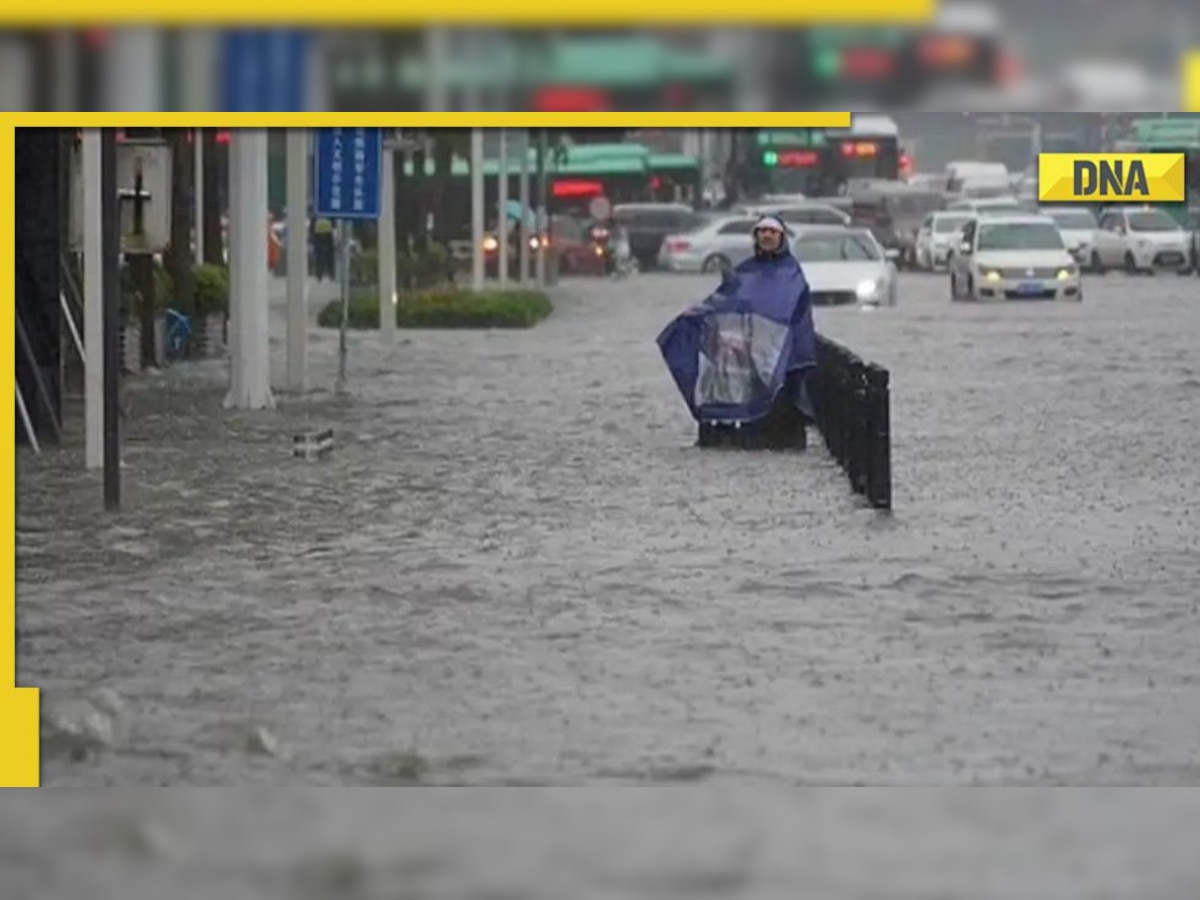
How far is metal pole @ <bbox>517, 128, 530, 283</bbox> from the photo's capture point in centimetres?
965

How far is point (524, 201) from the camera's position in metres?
10.1

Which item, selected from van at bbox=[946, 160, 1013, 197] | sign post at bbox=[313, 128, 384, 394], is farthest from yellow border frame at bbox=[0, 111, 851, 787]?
van at bbox=[946, 160, 1013, 197]

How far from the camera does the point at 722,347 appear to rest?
33.8 ft

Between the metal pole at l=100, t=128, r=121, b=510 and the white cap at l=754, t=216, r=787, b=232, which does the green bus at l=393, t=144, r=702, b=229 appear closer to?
the white cap at l=754, t=216, r=787, b=232

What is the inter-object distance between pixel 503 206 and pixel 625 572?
957 mm

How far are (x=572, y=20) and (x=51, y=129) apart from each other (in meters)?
1.43

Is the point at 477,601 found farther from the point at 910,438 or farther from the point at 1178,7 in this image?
the point at 1178,7

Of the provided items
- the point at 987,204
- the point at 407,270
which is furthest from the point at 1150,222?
the point at 407,270

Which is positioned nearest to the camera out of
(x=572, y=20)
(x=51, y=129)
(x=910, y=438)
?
(x=572, y=20)

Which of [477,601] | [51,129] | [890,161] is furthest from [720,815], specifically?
[51,129]

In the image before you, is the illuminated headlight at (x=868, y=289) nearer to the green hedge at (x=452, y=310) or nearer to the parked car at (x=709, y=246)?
the parked car at (x=709, y=246)

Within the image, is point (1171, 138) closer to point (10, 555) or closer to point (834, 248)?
point (834, 248)

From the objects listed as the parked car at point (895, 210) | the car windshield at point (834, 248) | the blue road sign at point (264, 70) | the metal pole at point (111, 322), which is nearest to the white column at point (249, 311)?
the metal pole at point (111, 322)

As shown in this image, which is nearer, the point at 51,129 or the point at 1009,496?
the point at 51,129
